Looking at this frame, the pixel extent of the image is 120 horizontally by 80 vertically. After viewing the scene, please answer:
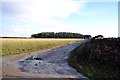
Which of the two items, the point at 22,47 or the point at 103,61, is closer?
the point at 103,61

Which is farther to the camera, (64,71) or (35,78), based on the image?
(64,71)

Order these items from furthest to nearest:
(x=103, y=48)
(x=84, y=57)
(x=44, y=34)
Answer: (x=44, y=34) < (x=84, y=57) < (x=103, y=48)

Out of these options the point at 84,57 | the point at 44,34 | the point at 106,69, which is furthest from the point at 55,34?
the point at 106,69

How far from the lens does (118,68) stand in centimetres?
2639

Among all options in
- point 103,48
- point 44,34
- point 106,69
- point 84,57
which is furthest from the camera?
point 44,34

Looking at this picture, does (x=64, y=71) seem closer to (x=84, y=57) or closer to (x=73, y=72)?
(x=73, y=72)

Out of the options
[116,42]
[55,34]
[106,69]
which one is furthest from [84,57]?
[55,34]

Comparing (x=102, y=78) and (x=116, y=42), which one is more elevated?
(x=116, y=42)

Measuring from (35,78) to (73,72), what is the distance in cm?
508

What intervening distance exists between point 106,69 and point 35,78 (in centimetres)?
809

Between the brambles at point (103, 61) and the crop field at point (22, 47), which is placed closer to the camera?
the brambles at point (103, 61)

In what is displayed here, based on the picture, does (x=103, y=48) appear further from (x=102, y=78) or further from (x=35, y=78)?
(x=35, y=78)

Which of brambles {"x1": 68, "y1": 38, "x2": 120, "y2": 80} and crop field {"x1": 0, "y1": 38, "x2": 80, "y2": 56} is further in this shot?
crop field {"x1": 0, "y1": 38, "x2": 80, "y2": 56}

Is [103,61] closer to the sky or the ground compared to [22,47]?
closer to the ground
